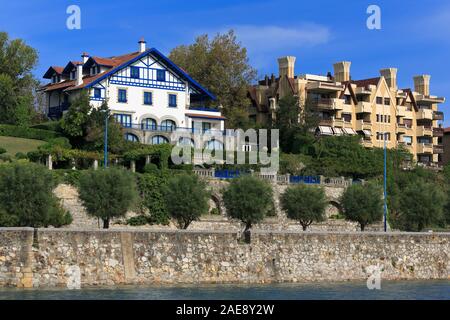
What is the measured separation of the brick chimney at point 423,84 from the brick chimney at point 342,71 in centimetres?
1503

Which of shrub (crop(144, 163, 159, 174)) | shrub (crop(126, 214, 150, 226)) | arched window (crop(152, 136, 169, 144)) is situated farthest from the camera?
arched window (crop(152, 136, 169, 144))

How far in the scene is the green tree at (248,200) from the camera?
61.0 meters

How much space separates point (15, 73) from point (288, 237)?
2239 inches

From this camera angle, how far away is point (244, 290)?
43812mm

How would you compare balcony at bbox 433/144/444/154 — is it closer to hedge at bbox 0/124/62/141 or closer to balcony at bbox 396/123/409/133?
balcony at bbox 396/123/409/133

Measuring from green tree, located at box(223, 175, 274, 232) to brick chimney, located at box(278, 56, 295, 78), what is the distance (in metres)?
44.1

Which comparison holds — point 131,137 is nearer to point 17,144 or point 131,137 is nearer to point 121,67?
point 121,67

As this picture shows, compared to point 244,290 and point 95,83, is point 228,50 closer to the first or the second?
point 95,83

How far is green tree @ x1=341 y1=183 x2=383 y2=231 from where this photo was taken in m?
67.3

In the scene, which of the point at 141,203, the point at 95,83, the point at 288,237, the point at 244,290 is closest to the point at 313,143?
the point at 95,83

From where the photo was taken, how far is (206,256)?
4681 cm

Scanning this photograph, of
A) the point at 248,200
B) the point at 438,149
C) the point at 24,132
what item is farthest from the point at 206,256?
the point at 438,149

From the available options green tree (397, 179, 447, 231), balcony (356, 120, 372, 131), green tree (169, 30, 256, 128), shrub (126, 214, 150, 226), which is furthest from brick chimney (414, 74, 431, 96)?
shrub (126, 214, 150, 226)

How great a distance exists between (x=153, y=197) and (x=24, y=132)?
2001cm
